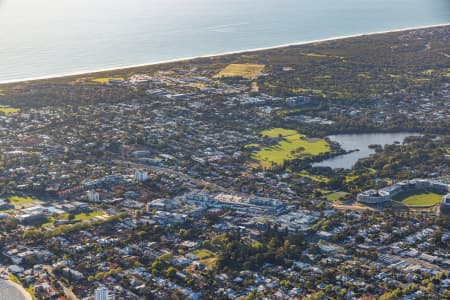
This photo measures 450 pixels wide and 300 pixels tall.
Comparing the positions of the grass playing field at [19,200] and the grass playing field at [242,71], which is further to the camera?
the grass playing field at [242,71]

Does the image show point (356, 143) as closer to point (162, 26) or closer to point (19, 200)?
point (19, 200)

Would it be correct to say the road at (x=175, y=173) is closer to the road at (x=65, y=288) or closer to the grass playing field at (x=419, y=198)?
the grass playing field at (x=419, y=198)

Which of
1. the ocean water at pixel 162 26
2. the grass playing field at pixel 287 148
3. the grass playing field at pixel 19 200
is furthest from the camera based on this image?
the ocean water at pixel 162 26

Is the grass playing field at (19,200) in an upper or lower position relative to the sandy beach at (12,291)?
upper

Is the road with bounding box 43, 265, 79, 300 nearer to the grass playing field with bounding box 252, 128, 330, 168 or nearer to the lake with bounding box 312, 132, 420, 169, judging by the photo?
the grass playing field with bounding box 252, 128, 330, 168

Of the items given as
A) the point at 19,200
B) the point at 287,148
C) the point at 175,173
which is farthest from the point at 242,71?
the point at 19,200

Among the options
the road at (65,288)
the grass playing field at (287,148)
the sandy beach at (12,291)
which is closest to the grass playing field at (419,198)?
the grass playing field at (287,148)

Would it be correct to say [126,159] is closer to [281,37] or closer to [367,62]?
[367,62]

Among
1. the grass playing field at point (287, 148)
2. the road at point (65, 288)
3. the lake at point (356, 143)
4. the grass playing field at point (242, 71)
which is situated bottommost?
the road at point (65, 288)
